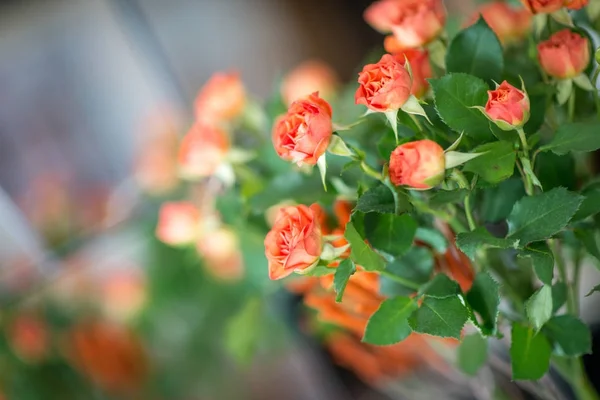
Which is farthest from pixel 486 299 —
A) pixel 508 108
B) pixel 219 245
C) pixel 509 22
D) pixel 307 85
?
pixel 307 85

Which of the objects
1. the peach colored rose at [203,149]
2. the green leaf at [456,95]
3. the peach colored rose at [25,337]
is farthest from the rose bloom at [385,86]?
the peach colored rose at [25,337]

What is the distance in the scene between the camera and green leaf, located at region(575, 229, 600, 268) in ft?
1.53

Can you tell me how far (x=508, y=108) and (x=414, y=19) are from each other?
131 millimetres

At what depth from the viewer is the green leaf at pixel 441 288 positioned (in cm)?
46

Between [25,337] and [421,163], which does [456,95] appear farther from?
[25,337]

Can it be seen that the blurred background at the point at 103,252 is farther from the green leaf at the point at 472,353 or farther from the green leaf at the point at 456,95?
the green leaf at the point at 456,95

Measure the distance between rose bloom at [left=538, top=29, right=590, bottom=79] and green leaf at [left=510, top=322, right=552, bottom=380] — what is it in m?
0.19

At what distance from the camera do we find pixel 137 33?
3.85 feet

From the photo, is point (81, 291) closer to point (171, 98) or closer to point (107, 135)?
A: point (107, 135)

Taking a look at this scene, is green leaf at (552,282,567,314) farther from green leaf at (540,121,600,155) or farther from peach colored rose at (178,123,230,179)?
peach colored rose at (178,123,230,179)

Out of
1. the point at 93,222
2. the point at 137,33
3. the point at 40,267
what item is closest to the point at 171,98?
the point at 137,33

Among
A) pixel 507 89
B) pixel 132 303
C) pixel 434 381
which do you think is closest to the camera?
pixel 507 89

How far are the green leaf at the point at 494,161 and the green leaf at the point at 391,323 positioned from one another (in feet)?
0.40

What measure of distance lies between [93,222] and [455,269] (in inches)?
29.5
